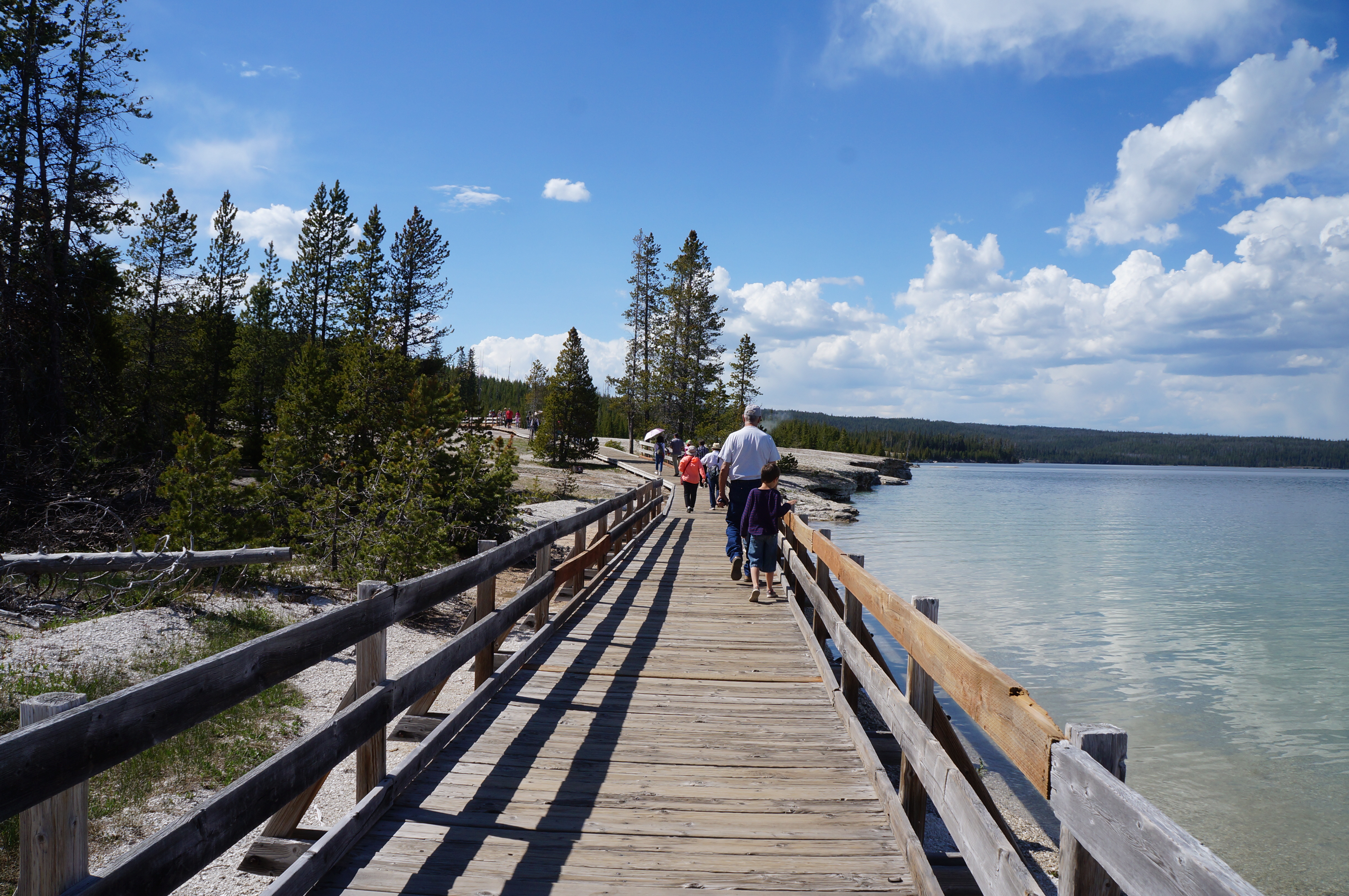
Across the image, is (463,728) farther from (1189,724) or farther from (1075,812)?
(1189,724)

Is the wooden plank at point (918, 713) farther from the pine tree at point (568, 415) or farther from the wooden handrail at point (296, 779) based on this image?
the pine tree at point (568, 415)

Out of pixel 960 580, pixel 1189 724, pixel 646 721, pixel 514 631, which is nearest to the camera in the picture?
pixel 646 721

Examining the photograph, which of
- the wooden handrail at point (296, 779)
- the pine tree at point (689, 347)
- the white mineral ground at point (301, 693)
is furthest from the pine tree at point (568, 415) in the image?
the wooden handrail at point (296, 779)

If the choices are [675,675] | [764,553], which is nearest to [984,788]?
[675,675]

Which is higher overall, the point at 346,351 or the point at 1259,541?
the point at 346,351

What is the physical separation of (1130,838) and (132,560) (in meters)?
9.69

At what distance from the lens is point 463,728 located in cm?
477

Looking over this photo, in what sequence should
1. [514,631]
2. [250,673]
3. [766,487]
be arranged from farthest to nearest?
1. [514,631]
2. [766,487]
3. [250,673]

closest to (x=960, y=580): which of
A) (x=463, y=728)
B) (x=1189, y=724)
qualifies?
(x=1189, y=724)

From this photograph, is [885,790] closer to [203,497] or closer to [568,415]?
[203,497]

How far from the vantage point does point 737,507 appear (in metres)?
10.2

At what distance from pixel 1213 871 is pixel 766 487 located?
7396 mm

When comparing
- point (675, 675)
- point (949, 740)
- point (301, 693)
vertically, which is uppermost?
point (949, 740)

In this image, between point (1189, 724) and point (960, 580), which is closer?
point (1189, 724)
